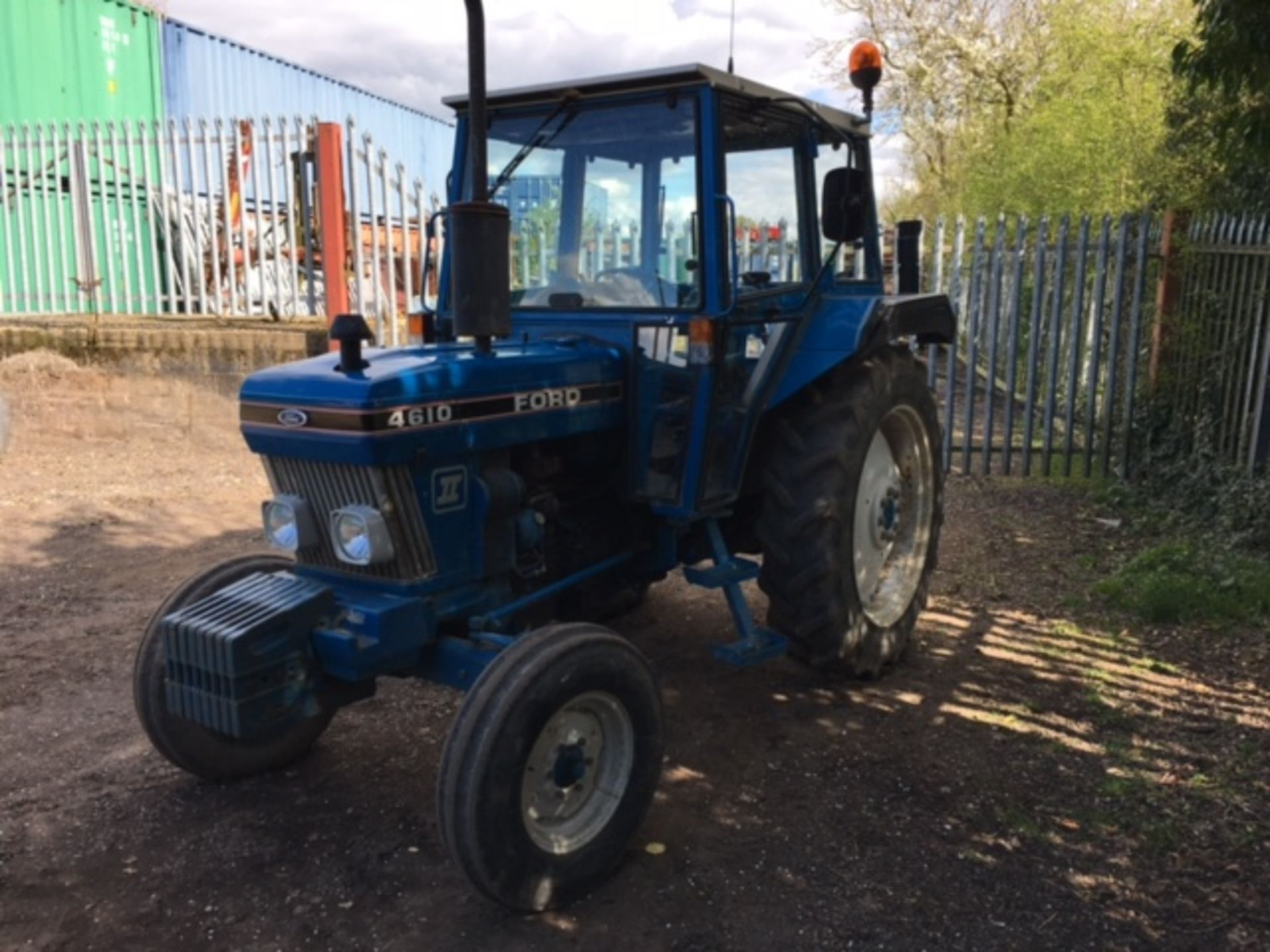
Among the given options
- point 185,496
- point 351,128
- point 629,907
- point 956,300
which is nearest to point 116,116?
point 351,128

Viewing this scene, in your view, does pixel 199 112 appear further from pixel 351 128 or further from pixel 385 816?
pixel 385 816

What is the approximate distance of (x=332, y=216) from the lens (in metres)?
9.05

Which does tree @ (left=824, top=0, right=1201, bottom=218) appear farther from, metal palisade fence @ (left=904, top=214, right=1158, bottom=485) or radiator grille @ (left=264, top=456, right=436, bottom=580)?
radiator grille @ (left=264, top=456, right=436, bottom=580)

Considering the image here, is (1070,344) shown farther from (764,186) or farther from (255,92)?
(255,92)

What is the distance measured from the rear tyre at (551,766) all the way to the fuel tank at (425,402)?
665 mm

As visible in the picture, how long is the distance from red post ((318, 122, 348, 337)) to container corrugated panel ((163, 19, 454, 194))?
2.54 m

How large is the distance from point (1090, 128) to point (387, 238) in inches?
247

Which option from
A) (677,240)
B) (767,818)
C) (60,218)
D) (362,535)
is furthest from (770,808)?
(60,218)

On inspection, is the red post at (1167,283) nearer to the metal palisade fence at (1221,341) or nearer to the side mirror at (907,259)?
the metal palisade fence at (1221,341)

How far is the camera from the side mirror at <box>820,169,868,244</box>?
400 centimetres

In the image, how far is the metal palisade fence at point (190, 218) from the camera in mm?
9164

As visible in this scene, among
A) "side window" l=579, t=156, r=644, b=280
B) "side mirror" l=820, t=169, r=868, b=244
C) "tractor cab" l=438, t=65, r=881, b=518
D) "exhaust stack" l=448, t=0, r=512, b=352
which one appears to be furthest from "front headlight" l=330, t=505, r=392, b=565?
"side mirror" l=820, t=169, r=868, b=244

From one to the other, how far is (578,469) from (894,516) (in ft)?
5.28

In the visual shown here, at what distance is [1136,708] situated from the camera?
406 cm
